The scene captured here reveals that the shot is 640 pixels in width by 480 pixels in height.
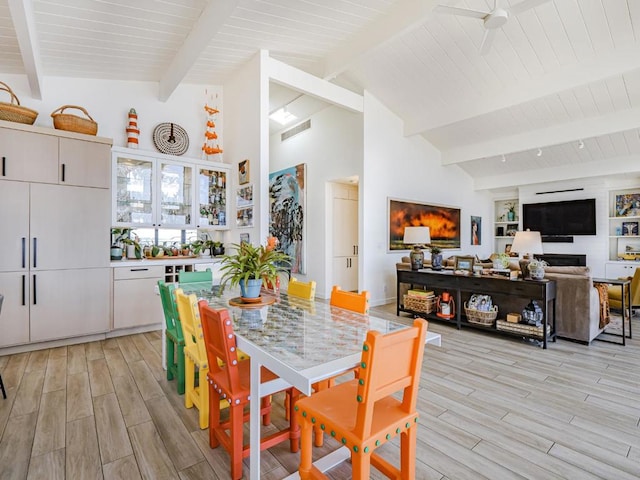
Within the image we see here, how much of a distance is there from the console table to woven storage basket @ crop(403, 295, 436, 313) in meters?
0.06

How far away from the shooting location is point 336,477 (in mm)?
1676

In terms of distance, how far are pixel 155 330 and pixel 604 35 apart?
6674 millimetres

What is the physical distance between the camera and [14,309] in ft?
10.8

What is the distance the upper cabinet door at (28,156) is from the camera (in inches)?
128

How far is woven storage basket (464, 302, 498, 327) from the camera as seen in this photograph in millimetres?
4128

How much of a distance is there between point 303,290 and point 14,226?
120 inches

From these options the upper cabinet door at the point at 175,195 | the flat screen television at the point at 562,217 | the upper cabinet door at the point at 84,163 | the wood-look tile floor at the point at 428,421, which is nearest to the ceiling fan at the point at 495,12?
the wood-look tile floor at the point at 428,421

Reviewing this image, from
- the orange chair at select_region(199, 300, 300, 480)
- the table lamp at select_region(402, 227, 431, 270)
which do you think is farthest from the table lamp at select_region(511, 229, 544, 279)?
the orange chair at select_region(199, 300, 300, 480)

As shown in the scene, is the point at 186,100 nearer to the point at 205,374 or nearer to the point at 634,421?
the point at 205,374

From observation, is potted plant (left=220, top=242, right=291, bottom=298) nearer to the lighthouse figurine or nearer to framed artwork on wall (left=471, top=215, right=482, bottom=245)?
the lighthouse figurine

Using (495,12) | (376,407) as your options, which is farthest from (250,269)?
(495,12)

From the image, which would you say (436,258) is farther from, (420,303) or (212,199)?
(212,199)

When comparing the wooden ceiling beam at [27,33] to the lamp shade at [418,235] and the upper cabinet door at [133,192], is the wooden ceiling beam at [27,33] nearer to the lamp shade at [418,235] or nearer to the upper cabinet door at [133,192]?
the upper cabinet door at [133,192]

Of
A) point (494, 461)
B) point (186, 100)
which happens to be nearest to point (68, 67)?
point (186, 100)
